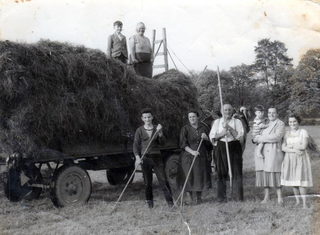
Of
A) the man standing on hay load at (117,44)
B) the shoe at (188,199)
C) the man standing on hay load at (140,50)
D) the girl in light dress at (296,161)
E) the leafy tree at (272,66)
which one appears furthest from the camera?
the leafy tree at (272,66)

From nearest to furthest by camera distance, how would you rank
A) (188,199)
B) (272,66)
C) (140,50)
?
1. (188,199)
2. (140,50)
3. (272,66)

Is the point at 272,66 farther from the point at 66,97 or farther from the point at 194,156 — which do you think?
the point at 66,97

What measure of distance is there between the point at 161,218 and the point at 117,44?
13.7 ft

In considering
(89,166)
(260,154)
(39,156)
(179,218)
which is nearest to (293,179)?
(260,154)

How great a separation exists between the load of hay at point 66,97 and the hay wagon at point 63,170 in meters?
0.15

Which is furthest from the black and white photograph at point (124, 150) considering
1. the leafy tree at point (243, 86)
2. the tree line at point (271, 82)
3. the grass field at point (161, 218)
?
the leafy tree at point (243, 86)

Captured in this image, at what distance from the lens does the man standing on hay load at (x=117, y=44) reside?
25.6 ft

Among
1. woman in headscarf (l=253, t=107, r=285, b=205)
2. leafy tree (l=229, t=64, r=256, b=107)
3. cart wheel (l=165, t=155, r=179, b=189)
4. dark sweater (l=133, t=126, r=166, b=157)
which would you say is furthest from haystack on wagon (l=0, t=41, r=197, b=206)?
leafy tree (l=229, t=64, r=256, b=107)

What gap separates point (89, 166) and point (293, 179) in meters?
3.48

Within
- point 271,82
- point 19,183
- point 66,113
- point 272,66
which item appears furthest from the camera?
point 272,66

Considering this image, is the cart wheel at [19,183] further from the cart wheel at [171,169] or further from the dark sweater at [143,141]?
the cart wheel at [171,169]

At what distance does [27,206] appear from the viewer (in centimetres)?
597

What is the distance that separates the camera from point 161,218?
16.8ft

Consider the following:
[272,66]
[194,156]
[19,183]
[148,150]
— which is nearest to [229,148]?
[194,156]
